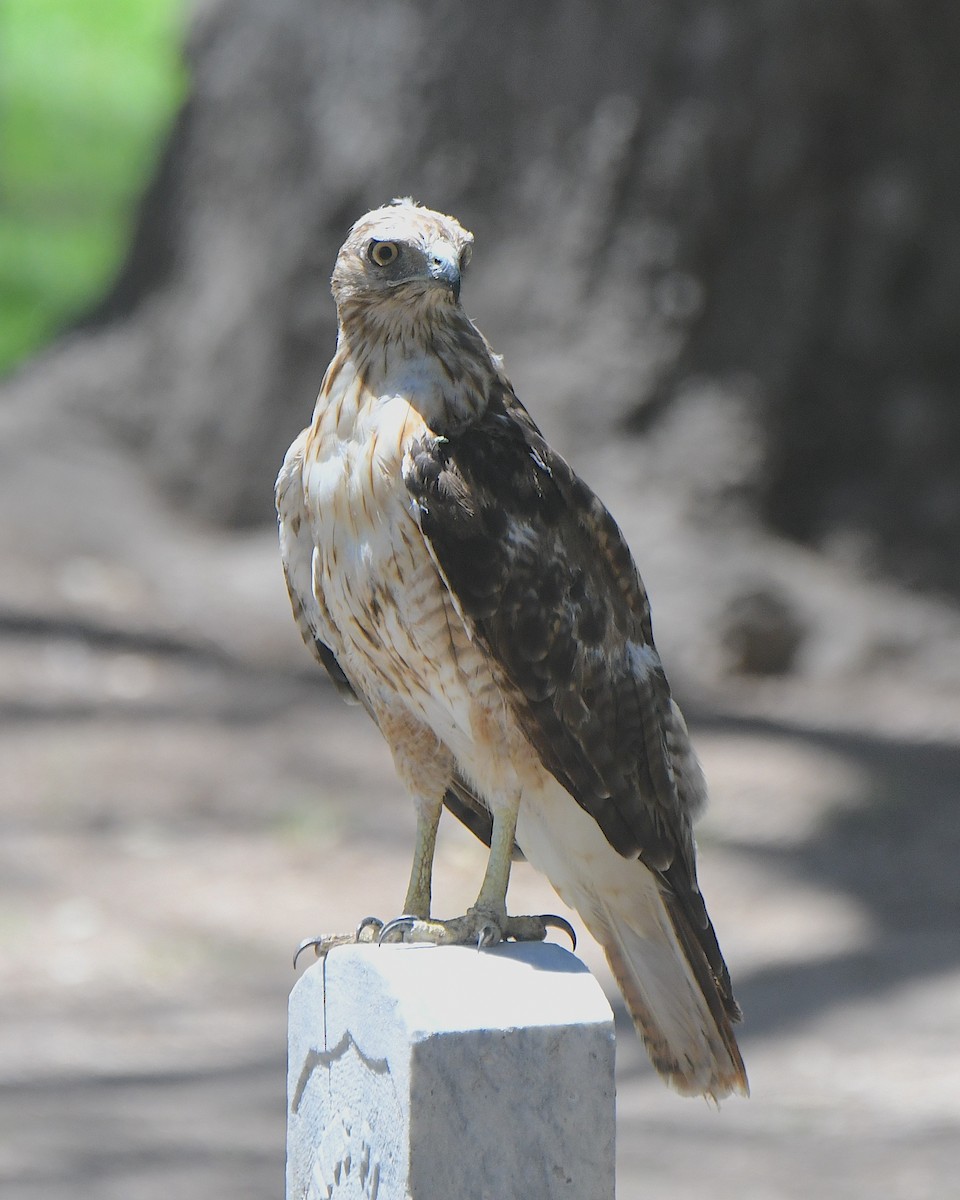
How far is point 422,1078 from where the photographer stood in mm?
2359

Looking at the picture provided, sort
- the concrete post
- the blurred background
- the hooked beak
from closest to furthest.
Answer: the concrete post → the hooked beak → the blurred background

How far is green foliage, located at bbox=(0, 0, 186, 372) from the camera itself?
14.4 m

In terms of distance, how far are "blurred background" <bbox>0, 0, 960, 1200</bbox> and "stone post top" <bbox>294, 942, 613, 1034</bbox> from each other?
136 inches

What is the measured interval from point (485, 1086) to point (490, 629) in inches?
29.6

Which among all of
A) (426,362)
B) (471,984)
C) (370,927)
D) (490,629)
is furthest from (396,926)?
(426,362)

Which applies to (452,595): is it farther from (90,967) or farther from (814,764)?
(814,764)

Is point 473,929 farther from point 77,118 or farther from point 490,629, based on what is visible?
point 77,118

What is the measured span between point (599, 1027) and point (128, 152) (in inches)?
551

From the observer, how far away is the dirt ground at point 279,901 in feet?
16.1

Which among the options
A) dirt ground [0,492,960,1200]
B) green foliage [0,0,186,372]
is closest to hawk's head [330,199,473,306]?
dirt ground [0,492,960,1200]

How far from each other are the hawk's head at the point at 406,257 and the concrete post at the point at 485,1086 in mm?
1050

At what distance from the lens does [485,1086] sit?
7.79ft

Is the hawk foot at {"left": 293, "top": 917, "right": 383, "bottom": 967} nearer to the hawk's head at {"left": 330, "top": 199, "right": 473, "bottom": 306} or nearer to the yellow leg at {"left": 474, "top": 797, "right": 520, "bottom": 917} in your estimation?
the yellow leg at {"left": 474, "top": 797, "right": 520, "bottom": 917}

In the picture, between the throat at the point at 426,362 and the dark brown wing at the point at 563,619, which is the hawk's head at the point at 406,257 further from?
the dark brown wing at the point at 563,619
